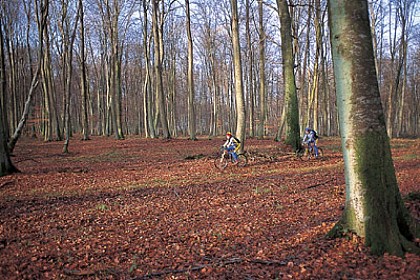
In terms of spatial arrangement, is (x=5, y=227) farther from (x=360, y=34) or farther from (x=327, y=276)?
(x=360, y=34)

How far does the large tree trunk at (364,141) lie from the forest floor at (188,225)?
391mm

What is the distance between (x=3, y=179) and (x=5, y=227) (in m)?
5.24

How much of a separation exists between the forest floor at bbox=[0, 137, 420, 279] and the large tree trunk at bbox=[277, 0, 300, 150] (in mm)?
2952

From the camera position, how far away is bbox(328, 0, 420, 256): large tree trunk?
3979mm

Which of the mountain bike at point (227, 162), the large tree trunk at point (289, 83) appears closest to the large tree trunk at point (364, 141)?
the mountain bike at point (227, 162)

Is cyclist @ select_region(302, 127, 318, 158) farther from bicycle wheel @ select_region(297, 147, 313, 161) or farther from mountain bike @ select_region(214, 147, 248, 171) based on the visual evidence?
mountain bike @ select_region(214, 147, 248, 171)

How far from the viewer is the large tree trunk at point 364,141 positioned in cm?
398

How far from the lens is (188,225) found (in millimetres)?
6117

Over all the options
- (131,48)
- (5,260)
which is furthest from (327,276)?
(131,48)

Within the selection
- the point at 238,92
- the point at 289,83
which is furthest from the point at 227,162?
the point at 289,83

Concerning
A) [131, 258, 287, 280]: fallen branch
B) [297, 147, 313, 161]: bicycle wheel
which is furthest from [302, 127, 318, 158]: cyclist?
[131, 258, 287, 280]: fallen branch

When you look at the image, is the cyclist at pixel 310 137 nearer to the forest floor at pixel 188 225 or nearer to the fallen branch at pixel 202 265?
the forest floor at pixel 188 225

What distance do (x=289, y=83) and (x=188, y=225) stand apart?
1065cm

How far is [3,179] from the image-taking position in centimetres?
1059
